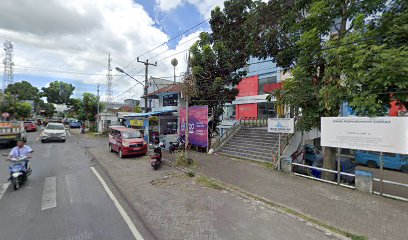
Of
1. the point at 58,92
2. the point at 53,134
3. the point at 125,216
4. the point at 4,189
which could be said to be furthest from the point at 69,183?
the point at 58,92

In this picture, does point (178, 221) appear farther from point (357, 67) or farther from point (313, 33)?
point (313, 33)

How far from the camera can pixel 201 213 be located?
5.31 metres

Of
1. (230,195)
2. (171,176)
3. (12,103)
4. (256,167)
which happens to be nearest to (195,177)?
(171,176)

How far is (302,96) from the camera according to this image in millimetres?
8242

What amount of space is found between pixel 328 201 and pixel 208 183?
3.97 meters

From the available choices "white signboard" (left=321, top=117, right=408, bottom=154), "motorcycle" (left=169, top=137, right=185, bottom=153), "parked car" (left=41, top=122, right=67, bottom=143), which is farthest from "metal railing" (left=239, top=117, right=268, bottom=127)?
"parked car" (left=41, top=122, right=67, bottom=143)

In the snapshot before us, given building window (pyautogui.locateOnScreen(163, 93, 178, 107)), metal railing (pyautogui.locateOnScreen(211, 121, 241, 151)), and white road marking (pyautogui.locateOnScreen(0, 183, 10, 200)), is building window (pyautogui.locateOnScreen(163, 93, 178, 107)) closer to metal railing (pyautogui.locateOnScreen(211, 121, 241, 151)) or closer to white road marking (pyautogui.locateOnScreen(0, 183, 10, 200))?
metal railing (pyautogui.locateOnScreen(211, 121, 241, 151))

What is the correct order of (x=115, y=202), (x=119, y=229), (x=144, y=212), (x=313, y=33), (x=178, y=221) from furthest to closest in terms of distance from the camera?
(x=313, y=33) < (x=115, y=202) < (x=144, y=212) < (x=178, y=221) < (x=119, y=229)

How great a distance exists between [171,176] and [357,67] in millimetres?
7768

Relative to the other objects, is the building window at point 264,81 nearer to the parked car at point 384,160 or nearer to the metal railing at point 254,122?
the metal railing at point 254,122

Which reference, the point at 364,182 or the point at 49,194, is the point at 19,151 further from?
the point at 364,182

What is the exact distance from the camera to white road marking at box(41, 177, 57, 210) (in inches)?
220

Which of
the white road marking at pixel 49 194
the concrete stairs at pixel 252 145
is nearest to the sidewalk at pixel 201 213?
the white road marking at pixel 49 194

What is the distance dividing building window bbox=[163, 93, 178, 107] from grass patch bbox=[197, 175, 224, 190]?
1728cm
